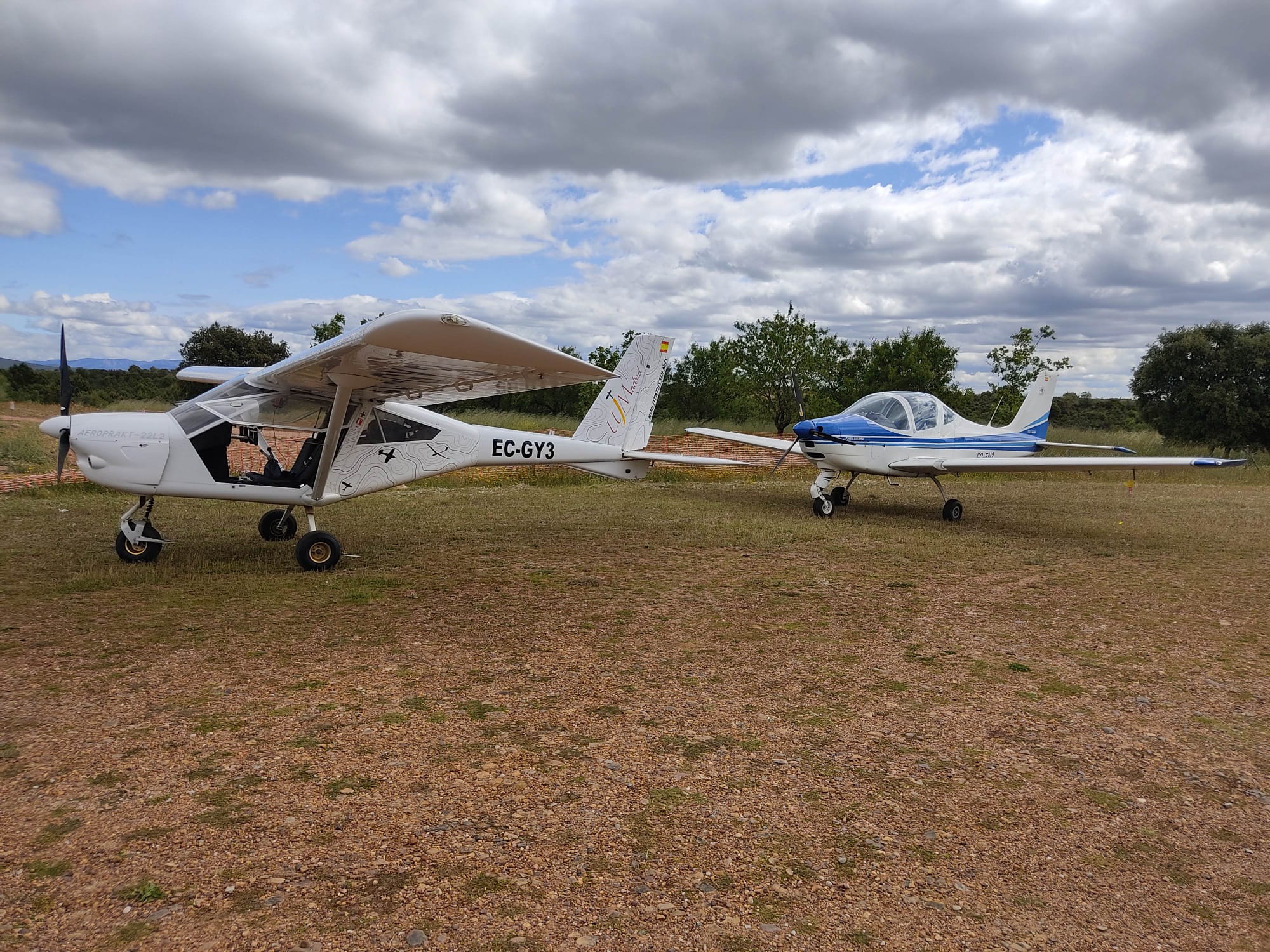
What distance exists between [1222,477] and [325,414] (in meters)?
27.2

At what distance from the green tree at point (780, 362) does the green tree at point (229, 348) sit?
2400cm

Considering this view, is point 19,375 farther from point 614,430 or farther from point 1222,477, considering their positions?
point 1222,477

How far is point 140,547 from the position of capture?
7586 mm

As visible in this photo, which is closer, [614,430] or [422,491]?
[614,430]

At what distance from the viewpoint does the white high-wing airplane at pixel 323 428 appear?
21.8 ft

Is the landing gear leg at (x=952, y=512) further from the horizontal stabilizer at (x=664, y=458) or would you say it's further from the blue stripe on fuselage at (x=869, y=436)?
the horizontal stabilizer at (x=664, y=458)

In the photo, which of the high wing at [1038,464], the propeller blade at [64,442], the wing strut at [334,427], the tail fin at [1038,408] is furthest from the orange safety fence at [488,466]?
the tail fin at [1038,408]

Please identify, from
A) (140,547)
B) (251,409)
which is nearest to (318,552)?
(251,409)

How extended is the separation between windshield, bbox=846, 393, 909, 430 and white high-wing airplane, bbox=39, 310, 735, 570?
6.38 metres

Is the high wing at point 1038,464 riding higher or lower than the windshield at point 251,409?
lower

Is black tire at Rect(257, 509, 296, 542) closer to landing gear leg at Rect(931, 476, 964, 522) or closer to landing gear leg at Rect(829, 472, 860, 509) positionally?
landing gear leg at Rect(829, 472, 860, 509)

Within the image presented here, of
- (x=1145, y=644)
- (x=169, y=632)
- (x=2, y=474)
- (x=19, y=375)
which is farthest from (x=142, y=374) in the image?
(x=1145, y=644)

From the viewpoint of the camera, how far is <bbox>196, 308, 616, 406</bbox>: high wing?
213 inches

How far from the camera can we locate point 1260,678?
4895 millimetres
